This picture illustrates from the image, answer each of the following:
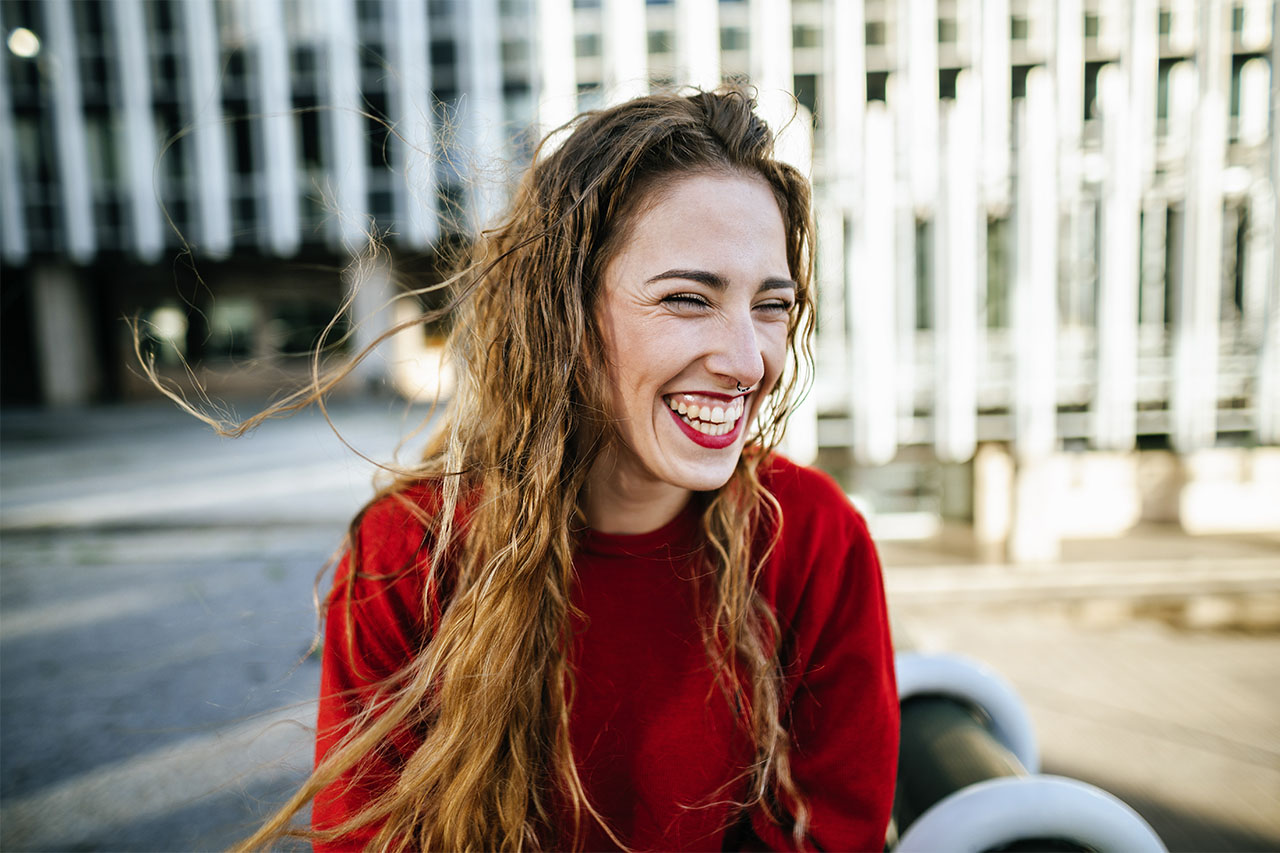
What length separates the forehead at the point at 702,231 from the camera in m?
1.15

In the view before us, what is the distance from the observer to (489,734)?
3.79 ft

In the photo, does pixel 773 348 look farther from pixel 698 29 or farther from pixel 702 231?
pixel 698 29

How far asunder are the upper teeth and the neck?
16cm

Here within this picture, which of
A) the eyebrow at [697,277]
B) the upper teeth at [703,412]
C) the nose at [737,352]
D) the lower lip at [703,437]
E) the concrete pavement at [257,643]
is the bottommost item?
the concrete pavement at [257,643]

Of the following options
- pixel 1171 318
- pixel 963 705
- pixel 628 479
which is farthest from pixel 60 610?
pixel 1171 318

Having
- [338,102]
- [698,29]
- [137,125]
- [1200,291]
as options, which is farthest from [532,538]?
[137,125]

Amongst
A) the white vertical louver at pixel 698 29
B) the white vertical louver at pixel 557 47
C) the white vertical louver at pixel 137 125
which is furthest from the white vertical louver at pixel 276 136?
the white vertical louver at pixel 698 29

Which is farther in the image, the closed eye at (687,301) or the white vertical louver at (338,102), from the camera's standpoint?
the white vertical louver at (338,102)

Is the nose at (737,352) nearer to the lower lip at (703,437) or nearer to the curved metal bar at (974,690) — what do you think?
the lower lip at (703,437)

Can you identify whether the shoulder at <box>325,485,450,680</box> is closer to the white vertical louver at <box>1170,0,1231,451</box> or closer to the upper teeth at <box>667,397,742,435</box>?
the upper teeth at <box>667,397,742,435</box>

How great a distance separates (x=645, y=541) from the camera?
1299 millimetres

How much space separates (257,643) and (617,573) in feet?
4.19

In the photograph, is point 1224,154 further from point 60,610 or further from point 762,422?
point 60,610

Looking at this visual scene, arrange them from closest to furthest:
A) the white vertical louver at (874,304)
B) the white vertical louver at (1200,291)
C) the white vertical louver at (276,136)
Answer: the white vertical louver at (1200,291) < the white vertical louver at (874,304) < the white vertical louver at (276,136)
